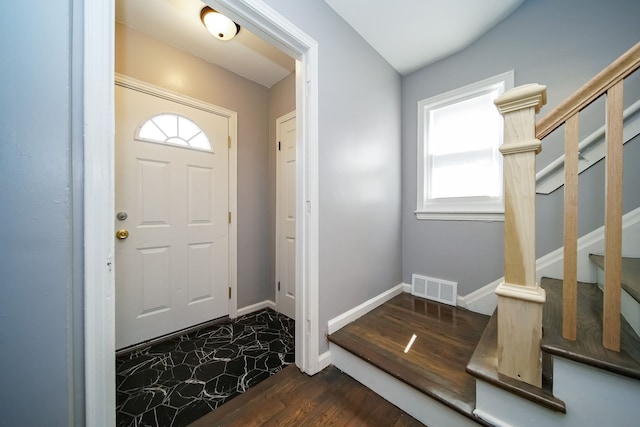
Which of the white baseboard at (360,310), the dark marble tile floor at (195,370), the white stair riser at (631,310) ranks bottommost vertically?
the dark marble tile floor at (195,370)

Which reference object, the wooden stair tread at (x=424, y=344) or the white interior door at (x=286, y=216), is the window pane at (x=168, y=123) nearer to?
the white interior door at (x=286, y=216)

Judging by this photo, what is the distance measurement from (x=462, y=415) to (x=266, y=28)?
2.16 m

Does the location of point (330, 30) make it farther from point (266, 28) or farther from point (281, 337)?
point (281, 337)

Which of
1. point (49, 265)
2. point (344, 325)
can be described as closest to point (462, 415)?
point (344, 325)

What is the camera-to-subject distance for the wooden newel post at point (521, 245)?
0.84 metres

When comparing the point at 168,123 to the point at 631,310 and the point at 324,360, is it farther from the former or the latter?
the point at 631,310

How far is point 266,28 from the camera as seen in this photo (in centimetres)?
118

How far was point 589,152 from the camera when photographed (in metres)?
1.42

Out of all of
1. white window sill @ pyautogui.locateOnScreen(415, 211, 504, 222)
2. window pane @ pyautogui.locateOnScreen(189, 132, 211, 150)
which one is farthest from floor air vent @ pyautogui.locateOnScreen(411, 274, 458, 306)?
window pane @ pyautogui.locateOnScreen(189, 132, 211, 150)

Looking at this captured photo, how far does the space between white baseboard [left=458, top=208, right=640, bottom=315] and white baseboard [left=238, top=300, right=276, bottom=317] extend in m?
2.00

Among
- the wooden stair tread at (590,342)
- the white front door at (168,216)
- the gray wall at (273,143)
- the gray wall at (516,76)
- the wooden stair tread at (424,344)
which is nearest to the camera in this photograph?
the wooden stair tread at (590,342)

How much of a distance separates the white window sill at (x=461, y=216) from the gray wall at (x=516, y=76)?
4cm

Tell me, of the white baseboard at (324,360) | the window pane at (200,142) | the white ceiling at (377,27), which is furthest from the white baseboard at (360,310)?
the white ceiling at (377,27)

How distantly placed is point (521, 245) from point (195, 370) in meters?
2.00
